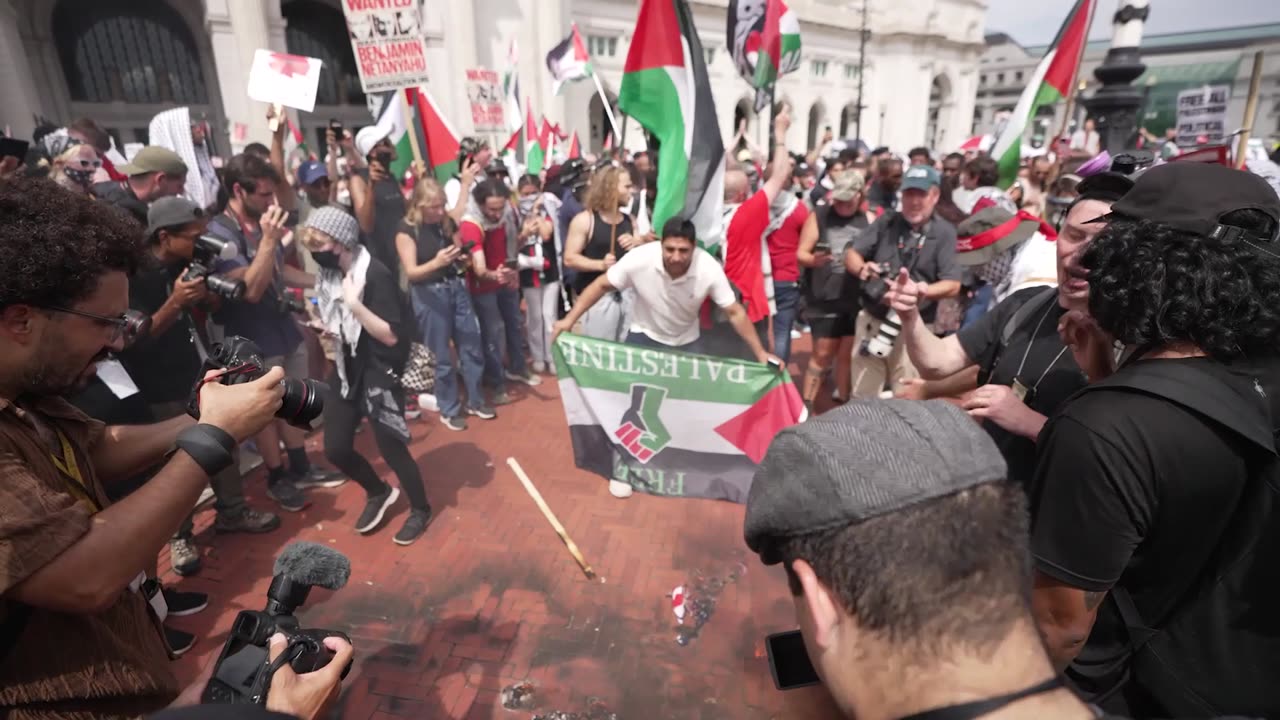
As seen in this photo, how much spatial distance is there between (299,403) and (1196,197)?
2625 mm

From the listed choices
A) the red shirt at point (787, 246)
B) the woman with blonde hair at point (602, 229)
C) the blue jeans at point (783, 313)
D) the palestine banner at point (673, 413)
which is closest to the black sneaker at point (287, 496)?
the palestine banner at point (673, 413)

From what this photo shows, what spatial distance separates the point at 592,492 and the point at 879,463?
13.4ft

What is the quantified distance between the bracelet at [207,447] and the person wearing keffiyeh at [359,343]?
7.71ft

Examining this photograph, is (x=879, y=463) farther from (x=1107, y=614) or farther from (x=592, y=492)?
(x=592, y=492)

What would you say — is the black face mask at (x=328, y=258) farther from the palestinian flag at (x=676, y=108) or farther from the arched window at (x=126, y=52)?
the arched window at (x=126, y=52)

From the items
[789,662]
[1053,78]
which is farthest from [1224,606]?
[1053,78]

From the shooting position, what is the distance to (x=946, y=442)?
3.15 feet

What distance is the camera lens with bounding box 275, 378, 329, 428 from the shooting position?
6.51 feet

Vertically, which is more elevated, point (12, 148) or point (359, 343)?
point (12, 148)

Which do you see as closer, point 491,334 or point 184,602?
point 184,602

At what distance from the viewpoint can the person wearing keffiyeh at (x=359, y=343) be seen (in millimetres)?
3971

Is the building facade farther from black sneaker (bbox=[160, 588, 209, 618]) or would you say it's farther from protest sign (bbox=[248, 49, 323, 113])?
black sneaker (bbox=[160, 588, 209, 618])

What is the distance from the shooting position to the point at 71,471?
5.39ft

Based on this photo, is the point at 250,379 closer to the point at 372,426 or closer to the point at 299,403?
the point at 299,403
